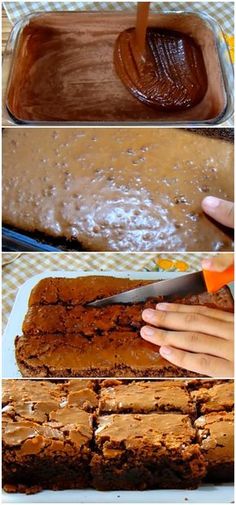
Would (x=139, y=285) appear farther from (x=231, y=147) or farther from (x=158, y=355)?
(x=231, y=147)

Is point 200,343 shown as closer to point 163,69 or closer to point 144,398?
point 144,398

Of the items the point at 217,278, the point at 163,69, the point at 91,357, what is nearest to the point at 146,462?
the point at 91,357

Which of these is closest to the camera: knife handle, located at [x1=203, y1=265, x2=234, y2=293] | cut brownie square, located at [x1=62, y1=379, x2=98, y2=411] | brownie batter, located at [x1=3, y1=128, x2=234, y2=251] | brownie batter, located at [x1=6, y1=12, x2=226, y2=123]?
knife handle, located at [x1=203, y1=265, x2=234, y2=293]

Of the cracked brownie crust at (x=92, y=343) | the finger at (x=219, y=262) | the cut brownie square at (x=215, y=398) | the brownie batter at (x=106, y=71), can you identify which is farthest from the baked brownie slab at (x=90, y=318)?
the brownie batter at (x=106, y=71)

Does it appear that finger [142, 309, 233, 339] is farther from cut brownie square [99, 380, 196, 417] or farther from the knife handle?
cut brownie square [99, 380, 196, 417]

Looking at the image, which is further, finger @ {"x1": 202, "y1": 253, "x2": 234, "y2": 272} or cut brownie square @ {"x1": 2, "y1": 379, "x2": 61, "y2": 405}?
cut brownie square @ {"x1": 2, "y1": 379, "x2": 61, "y2": 405}

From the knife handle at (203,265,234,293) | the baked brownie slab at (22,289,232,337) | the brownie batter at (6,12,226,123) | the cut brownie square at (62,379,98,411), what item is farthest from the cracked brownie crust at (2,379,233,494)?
the brownie batter at (6,12,226,123)

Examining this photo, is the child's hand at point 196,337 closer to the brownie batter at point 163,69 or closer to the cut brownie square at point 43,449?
the cut brownie square at point 43,449
